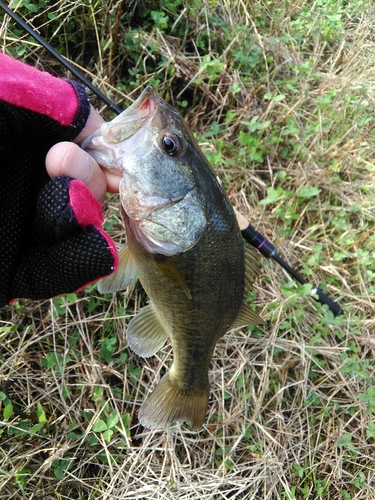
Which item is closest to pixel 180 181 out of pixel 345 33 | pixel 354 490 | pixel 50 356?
pixel 50 356

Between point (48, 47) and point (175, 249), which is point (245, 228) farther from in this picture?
point (48, 47)

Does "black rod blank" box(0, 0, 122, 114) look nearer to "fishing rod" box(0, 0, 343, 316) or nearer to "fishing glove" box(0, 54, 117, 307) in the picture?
"fishing rod" box(0, 0, 343, 316)

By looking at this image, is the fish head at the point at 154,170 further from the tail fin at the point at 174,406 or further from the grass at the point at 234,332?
the grass at the point at 234,332

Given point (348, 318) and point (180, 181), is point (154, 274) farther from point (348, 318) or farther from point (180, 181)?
point (348, 318)

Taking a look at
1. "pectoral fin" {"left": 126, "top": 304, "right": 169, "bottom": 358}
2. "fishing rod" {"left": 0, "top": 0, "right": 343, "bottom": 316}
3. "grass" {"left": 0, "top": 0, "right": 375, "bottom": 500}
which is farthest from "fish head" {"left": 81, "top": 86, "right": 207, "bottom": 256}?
"grass" {"left": 0, "top": 0, "right": 375, "bottom": 500}

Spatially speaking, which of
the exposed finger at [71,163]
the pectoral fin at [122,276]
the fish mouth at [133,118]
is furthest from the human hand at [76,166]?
the pectoral fin at [122,276]
